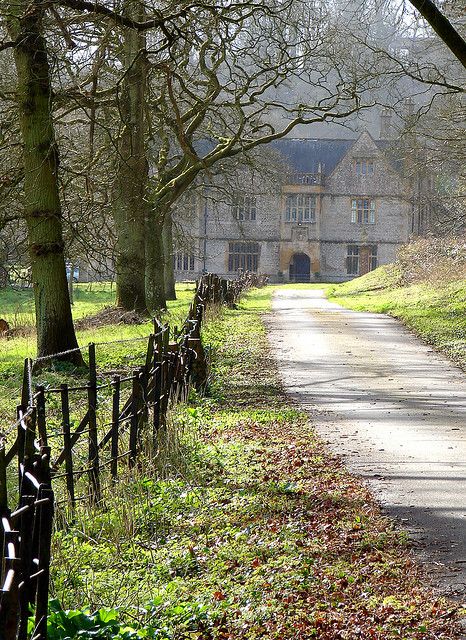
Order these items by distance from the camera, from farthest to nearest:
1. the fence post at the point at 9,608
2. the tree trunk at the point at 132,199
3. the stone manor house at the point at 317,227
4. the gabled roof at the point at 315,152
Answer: the gabled roof at the point at 315,152, the stone manor house at the point at 317,227, the tree trunk at the point at 132,199, the fence post at the point at 9,608

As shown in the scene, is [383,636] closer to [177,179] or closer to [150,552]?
[150,552]

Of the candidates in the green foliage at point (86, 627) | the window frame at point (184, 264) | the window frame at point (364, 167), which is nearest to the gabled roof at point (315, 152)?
the window frame at point (364, 167)

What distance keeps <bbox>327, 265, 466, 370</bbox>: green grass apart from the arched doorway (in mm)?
22777

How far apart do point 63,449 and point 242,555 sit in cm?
302

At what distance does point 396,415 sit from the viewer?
1316 cm

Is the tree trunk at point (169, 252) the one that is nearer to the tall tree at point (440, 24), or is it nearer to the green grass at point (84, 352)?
the green grass at point (84, 352)

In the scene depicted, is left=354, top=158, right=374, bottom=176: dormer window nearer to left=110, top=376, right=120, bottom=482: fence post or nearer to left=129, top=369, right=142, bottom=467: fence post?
left=129, top=369, right=142, bottom=467: fence post

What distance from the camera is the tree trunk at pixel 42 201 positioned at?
1612cm

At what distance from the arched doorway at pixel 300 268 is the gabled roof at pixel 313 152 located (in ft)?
21.7

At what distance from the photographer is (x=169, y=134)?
3083 cm

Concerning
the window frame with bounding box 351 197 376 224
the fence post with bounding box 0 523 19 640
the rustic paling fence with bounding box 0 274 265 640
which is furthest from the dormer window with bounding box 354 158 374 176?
the fence post with bounding box 0 523 19 640

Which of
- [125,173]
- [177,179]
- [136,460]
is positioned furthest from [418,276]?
[136,460]

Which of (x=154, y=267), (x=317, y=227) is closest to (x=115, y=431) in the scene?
(x=154, y=267)

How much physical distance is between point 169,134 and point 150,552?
24.5 m
